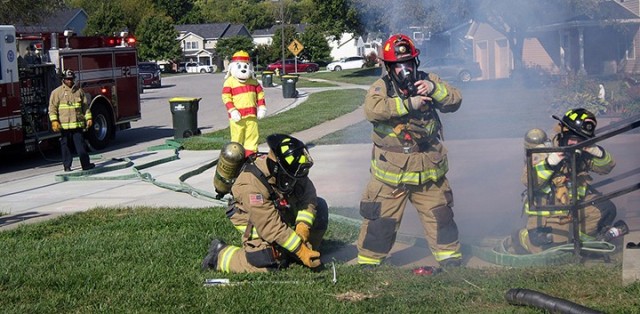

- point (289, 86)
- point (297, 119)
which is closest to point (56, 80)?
point (297, 119)

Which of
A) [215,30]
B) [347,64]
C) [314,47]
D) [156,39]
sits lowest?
[347,64]

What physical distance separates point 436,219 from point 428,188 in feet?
0.75

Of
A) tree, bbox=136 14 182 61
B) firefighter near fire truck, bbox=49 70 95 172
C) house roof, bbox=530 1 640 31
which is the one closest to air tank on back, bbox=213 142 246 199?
house roof, bbox=530 1 640 31

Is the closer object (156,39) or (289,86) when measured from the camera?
(289,86)

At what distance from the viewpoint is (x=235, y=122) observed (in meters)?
11.8

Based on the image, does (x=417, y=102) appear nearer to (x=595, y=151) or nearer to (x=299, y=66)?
(x=595, y=151)

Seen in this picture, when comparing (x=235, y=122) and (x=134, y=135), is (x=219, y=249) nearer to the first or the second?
(x=235, y=122)

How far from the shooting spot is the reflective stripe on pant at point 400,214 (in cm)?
630

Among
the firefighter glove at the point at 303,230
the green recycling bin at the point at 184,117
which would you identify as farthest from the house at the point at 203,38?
the firefighter glove at the point at 303,230

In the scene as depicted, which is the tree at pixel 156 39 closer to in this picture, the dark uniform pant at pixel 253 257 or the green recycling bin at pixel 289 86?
the green recycling bin at pixel 289 86

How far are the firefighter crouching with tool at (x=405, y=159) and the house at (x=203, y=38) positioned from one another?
88.6 m

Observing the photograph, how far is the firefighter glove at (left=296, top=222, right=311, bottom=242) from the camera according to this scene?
620cm

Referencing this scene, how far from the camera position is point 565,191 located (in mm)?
6551

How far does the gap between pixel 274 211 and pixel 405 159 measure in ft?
3.27
